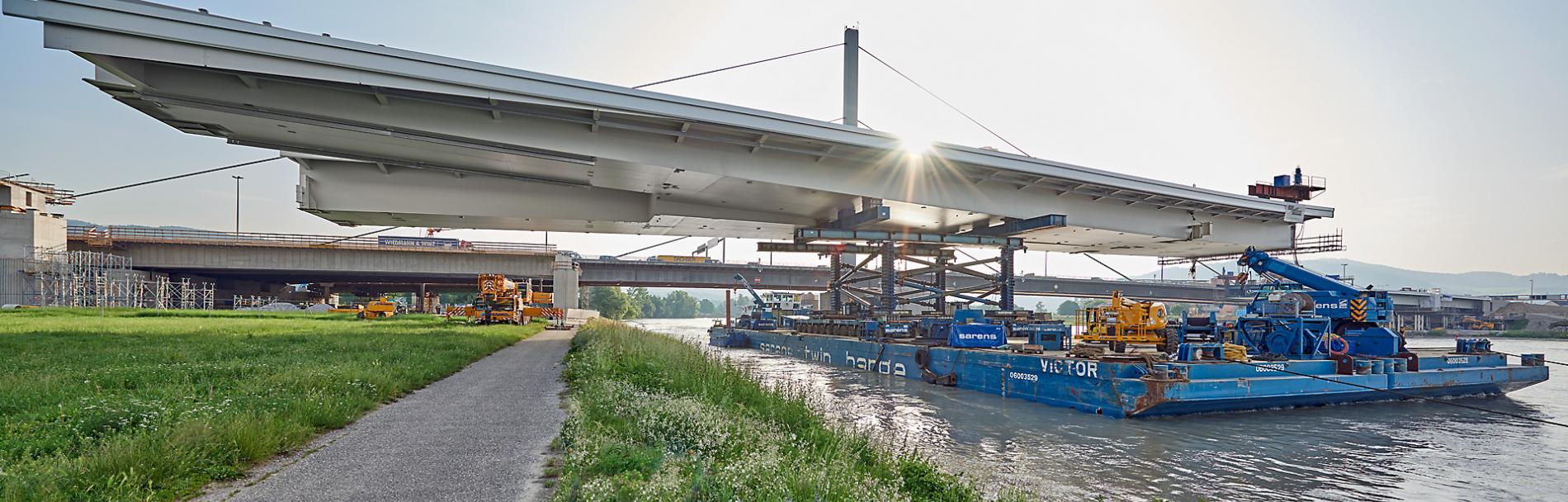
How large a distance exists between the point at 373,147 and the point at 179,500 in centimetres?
1991

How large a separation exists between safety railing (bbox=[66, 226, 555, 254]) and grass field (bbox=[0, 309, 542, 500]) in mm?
38884

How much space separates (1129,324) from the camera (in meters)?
22.3

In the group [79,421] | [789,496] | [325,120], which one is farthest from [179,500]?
[325,120]

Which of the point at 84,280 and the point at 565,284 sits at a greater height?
the point at 84,280

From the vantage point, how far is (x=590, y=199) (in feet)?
104

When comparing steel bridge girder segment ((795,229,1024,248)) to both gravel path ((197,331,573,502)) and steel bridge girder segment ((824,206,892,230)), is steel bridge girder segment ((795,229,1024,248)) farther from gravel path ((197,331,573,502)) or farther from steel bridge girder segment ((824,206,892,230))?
gravel path ((197,331,573,502))

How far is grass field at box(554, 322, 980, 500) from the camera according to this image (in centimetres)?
678

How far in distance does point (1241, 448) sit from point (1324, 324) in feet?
33.9

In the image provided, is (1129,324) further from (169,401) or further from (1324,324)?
(169,401)

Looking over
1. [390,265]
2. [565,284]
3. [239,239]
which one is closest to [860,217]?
[565,284]

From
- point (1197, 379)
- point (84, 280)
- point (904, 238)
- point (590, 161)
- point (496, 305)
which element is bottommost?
point (1197, 379)

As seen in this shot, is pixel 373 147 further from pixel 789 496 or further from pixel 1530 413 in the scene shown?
pixel 1530 413

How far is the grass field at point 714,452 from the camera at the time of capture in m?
6.78

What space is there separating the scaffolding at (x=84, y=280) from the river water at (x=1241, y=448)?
59.3 meters
